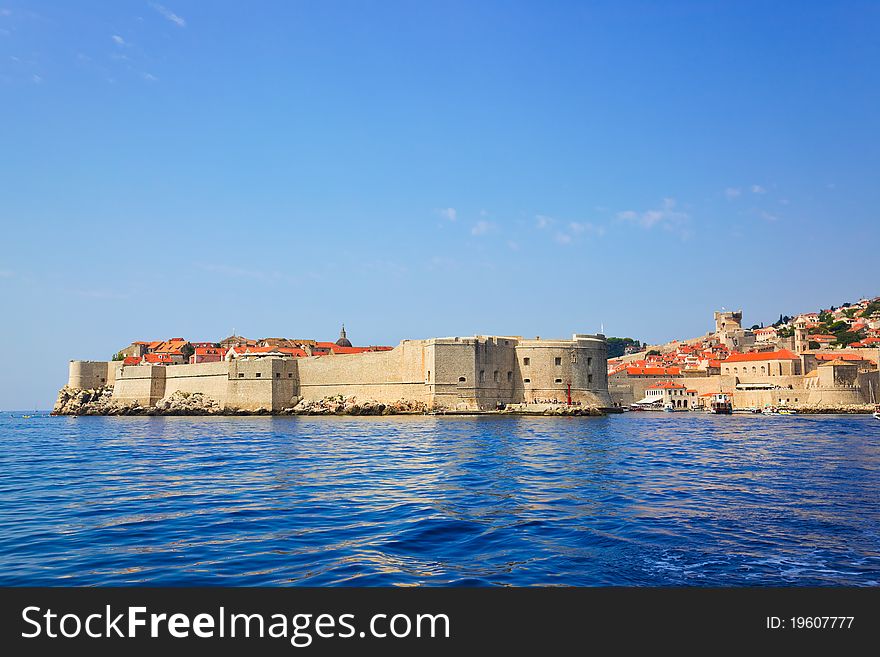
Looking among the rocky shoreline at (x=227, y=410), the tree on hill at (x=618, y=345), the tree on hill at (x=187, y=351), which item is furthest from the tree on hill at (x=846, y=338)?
the tree on hill at (x=187, y=351)

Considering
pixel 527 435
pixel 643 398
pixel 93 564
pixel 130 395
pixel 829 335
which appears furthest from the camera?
Answer: pixel 829 335

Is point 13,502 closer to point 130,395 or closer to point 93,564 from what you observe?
point 93,564

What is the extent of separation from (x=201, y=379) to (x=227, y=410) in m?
2.99

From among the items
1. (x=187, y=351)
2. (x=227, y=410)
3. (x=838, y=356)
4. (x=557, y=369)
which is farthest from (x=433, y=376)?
(x=838, y=356)

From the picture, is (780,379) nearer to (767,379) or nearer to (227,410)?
(767,379)

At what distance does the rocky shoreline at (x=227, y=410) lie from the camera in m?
34.4

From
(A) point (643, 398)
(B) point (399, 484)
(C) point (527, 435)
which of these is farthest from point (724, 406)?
(B) point (399, 484)

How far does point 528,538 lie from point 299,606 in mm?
3194

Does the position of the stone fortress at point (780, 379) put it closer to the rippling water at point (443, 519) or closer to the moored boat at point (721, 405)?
the moored boat at point (721, 405)

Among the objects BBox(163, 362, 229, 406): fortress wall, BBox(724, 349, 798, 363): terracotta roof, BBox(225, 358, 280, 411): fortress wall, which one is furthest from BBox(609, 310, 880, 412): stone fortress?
BBox(163, 362, 229, 406): fortress wall

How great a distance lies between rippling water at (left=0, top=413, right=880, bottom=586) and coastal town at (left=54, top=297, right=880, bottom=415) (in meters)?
20.8

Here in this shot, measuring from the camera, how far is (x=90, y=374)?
45125 millimetres

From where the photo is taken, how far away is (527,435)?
2069 centimetres

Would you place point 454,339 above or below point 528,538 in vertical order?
above
